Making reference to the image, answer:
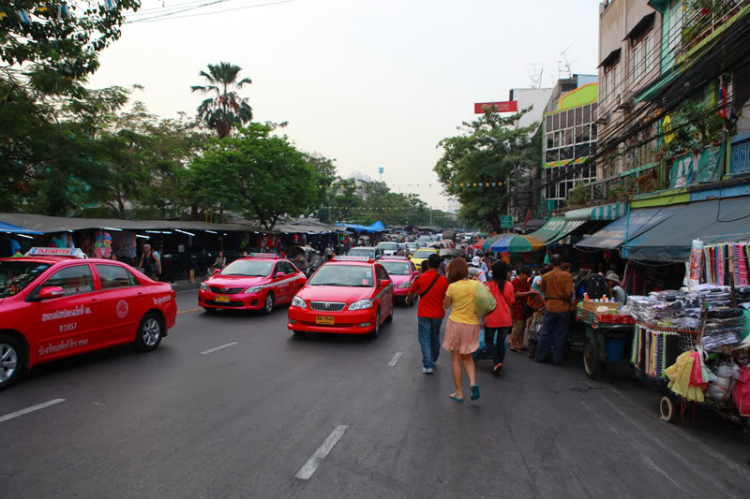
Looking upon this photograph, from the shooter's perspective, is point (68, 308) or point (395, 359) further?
point (395, 359)

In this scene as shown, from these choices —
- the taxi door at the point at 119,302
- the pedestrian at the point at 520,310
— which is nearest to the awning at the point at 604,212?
the pedestrian at the point at 520,310

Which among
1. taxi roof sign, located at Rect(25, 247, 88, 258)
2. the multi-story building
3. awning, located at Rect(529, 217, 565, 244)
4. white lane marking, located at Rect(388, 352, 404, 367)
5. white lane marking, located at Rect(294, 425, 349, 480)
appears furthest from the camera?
the multi-story building

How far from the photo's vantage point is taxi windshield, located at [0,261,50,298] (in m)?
6.09

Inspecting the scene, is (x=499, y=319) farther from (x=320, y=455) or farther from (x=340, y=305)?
(x=320, y=455)

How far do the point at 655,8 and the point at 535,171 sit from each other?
24.8 meters

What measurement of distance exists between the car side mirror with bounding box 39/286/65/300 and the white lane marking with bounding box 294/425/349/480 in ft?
13.7

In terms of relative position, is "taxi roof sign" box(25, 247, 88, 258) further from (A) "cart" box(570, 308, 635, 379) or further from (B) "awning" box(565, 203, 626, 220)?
(B) "awning" box(565, 203, 626, 220)

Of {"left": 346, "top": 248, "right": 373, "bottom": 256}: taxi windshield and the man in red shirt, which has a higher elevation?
the man in red shirt

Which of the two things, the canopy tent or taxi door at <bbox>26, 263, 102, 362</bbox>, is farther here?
the canopy tent

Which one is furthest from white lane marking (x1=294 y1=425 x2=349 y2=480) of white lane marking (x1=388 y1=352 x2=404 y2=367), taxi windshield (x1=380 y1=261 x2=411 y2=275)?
taxi windshield (x1=380 y1=261 x2=411 y2=275)

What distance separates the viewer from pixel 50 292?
6.12m

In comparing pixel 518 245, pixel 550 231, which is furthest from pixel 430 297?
pixel 550 231

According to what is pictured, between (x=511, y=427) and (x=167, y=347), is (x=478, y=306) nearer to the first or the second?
(x=511, y=427)

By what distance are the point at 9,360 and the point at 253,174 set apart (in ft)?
75.6
